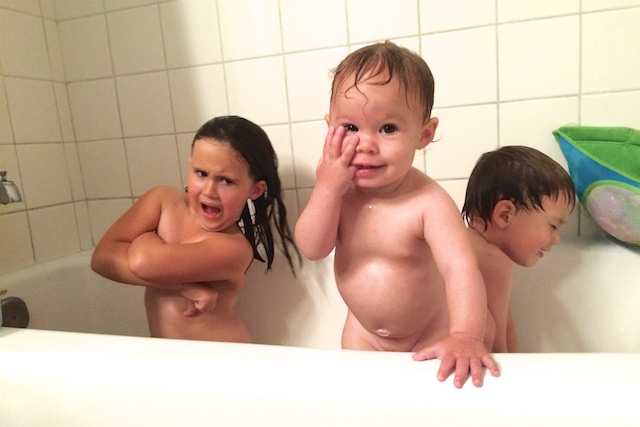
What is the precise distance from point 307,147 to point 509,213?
1.65 ft

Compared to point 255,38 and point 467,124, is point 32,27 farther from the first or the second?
point 467,124

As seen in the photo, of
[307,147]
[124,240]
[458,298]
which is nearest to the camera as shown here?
[458,298]

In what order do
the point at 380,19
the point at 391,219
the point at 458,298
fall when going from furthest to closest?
the point at 380,19 → the point at 391,219 → the point at 458,298

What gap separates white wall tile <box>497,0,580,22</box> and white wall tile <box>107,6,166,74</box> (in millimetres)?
819

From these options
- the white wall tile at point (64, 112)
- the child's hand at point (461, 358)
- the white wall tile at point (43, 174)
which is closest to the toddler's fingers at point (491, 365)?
the child's hand at point (461, 358)

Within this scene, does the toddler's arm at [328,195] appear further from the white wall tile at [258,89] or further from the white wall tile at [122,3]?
the white wall tile at [122,3]

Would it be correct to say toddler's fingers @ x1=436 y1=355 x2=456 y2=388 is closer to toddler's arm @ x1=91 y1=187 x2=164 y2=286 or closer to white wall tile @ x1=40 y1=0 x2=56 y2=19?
toddler's arm @ x1=91 y1=187 x2=164 y2=286

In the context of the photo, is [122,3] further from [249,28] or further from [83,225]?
[83,225]

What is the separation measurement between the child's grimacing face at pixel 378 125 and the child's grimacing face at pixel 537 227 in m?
0.35

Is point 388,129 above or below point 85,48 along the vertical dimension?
below

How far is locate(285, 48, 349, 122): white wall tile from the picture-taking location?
1.17 m

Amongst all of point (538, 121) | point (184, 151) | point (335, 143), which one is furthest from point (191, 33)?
point (538, 121)

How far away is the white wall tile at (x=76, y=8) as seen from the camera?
1299mm

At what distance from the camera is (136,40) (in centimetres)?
129
